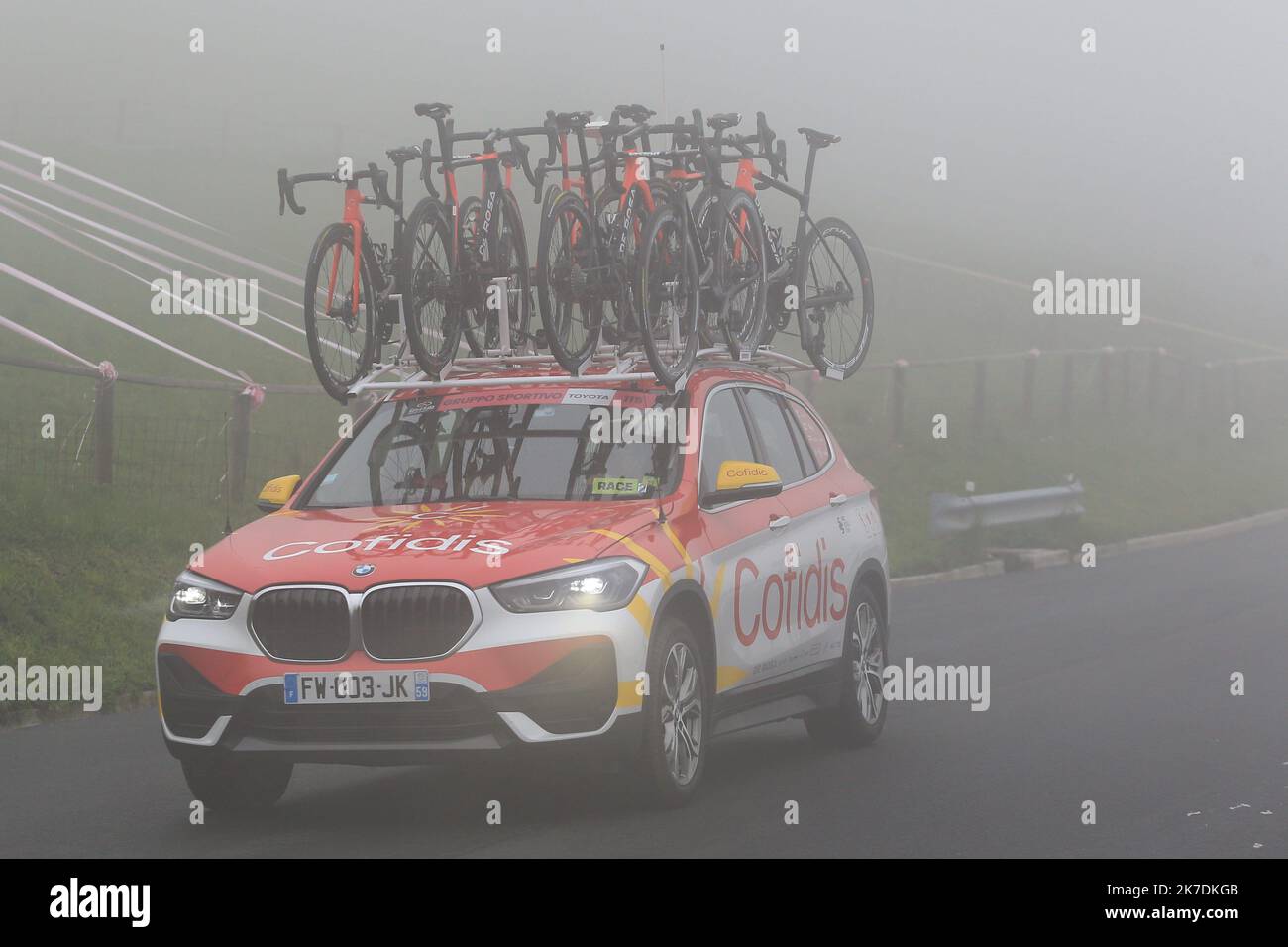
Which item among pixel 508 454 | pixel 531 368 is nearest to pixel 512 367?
pixel 531 368

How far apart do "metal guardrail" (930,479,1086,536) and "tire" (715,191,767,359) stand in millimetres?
12277

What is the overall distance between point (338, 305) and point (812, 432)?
2621 millimetres

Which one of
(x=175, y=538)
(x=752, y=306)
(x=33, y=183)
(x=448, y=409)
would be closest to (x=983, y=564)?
(x=175, y=538)

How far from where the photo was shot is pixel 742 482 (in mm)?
8984

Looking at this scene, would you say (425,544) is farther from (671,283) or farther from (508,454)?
(671,283)

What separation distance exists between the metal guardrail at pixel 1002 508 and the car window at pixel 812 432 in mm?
12356

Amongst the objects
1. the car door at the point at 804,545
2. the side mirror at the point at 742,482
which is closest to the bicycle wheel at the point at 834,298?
the car door at the point at 804,545

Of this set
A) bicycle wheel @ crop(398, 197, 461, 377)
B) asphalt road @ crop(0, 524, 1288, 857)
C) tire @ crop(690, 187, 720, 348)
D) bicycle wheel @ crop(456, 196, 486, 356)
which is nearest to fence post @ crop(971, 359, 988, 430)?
asphalt road @ crop(0, 524, 1288, 857)

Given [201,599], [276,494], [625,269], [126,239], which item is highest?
[126,239]

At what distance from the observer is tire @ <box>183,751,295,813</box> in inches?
330

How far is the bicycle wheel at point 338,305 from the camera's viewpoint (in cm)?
1023

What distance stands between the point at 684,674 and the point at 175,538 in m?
8.41

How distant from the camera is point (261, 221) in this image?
36.4m
